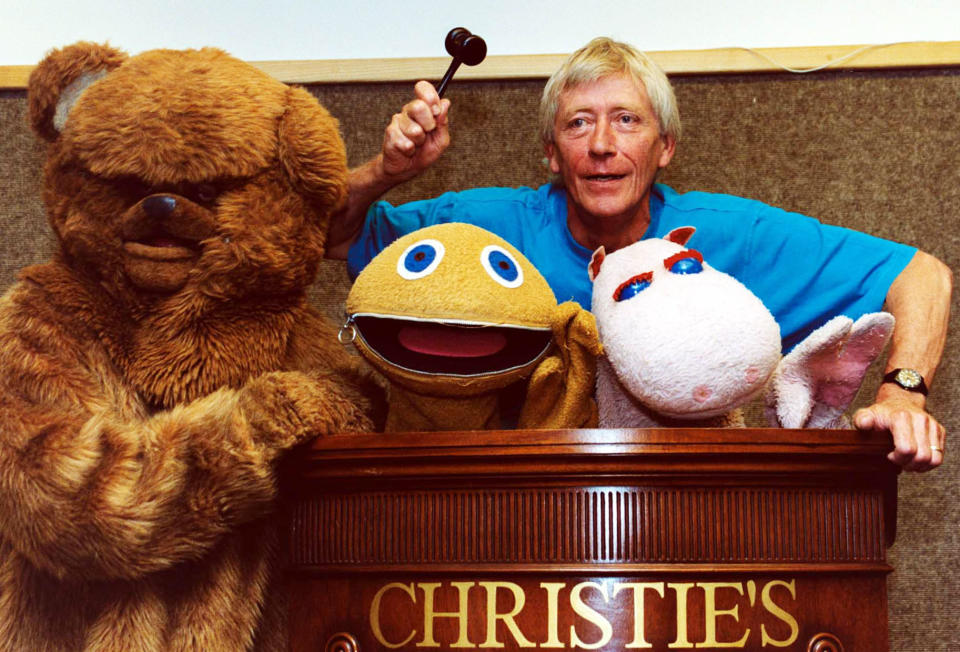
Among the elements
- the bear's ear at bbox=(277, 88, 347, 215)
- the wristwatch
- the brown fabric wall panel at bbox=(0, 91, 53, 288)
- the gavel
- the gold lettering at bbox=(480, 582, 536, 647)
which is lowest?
the gold lettering at bbox=(480, 582, 536, 647)

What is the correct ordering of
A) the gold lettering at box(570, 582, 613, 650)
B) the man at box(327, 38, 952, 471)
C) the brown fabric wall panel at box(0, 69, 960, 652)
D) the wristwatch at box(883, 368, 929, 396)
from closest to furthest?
the gold lettering at box(570, 582, 613, 650) < the wristwatch at box(883, 368, 929, 396) < the man at box(327, 38, 952, 471) < the brown fabric wall panel at box(0, 69, 960, 652)

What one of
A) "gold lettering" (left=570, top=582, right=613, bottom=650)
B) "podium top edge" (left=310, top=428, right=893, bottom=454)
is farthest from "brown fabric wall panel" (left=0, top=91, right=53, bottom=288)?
"gold lettering" (left=570, top=582, right=613, bottom=650)

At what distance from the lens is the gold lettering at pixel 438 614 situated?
681 mm

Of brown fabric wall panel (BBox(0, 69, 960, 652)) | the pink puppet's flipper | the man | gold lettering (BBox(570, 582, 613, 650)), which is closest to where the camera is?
gold lettering (BBox(570, 582, 613, 650))

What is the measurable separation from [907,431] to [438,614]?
359 millimetres

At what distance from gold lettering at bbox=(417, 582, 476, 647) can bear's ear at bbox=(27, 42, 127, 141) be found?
54cm

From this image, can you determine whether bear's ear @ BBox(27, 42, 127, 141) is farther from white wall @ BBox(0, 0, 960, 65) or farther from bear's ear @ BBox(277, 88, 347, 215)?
white wall @ BBox(0, 0, 960, 65)

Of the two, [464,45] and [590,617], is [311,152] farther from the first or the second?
[590,617]

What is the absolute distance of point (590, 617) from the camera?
67 centimetres

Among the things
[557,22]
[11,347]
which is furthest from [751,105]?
[11,347]

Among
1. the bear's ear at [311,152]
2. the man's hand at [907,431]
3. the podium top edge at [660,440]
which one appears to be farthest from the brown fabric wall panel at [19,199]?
the man's hand at [907,431]

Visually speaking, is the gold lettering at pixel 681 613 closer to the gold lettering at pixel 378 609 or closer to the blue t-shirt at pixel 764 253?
the gold lettering at pixel 378 609

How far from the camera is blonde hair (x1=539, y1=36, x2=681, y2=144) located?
1.10 metres

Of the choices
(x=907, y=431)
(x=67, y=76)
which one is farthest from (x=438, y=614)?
(x=67, y=76)
